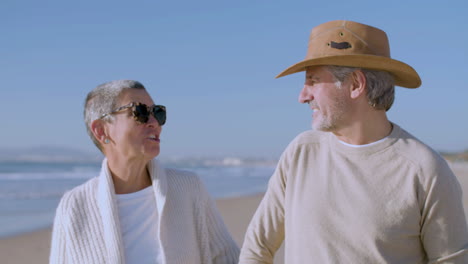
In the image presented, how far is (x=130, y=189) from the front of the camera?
2967 mm

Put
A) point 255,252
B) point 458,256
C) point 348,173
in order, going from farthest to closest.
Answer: point 255,252 < point 348,173 < point 458,256

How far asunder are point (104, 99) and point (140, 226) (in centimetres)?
79

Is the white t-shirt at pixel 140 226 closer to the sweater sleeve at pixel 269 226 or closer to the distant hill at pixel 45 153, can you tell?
the sweater sleeve at pixel 269 226

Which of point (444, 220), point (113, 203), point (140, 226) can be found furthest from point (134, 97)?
point (444, 220)

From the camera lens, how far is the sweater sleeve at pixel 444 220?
6.39 feet

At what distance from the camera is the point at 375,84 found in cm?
220

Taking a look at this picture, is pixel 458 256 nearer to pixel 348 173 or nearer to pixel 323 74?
pixel 348 173

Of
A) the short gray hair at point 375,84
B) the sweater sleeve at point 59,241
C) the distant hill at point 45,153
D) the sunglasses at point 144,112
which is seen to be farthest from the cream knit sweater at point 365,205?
the distant hill at point 45,153

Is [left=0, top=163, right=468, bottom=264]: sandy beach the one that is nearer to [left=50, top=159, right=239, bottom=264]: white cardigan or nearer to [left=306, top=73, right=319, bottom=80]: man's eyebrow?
[left=50, top=159, right=239, bottom=264]: white cardigan

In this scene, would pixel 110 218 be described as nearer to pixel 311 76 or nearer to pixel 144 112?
pixel 144 112

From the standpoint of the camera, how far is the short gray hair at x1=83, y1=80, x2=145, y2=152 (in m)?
2.94

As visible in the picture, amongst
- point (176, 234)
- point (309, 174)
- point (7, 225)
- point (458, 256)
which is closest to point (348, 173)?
point (309, 174)

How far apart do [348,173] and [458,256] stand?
0.55m

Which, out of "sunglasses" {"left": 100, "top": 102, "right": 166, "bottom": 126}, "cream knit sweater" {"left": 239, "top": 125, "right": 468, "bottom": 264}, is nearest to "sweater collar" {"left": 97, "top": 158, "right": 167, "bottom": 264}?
"sunglasses" {"left": 100, "top": 102, "right": 166, "bottom": 126}
